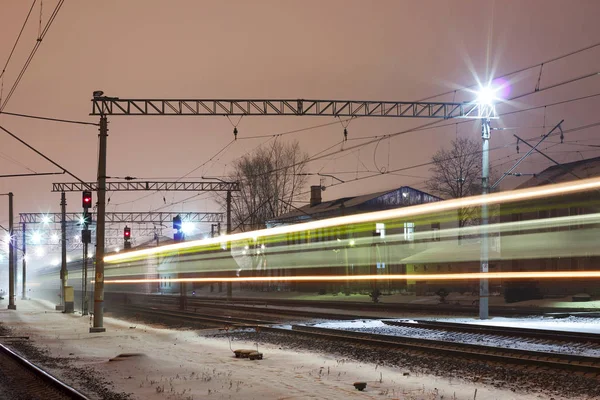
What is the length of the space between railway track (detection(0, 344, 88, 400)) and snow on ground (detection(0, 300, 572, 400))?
925mm

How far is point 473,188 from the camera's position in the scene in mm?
63656

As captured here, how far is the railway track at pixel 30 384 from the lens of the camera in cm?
1189

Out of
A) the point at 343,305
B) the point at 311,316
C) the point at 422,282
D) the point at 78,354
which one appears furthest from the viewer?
the point at 422,282

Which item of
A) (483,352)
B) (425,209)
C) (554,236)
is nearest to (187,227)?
(425,209)

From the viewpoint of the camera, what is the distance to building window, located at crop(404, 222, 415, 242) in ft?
106

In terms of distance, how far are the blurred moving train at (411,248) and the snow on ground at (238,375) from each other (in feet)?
37.2

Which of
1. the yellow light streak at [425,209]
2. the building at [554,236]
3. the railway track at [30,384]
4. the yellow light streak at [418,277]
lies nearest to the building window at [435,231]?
the yellow light streak at [425,209]

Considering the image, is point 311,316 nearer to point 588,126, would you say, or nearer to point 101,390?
point 588,126

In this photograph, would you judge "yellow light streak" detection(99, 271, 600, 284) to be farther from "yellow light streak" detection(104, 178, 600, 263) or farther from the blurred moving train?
"yellow light streak" detection(104, 178, 600, 263)

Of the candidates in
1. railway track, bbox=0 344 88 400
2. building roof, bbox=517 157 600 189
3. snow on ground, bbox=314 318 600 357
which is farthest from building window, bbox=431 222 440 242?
railway track, bbox=0 344 88 400

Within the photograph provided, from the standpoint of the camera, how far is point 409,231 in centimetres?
3350

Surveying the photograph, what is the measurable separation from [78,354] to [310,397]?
9.54 m

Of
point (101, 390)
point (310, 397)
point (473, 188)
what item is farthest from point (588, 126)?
point (473, 188)

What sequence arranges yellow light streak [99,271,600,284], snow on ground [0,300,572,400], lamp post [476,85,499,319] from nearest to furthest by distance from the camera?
Answer: snow on ground [0,300,572,400], yellow light streak [99,271,600,284], lamp post [476,85,499,319]
